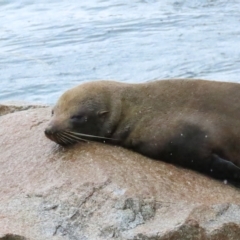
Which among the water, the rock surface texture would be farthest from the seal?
the water

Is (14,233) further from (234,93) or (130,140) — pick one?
(234,93)

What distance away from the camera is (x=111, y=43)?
1112 cm

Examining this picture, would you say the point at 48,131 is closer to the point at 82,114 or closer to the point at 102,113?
the point at 82,114

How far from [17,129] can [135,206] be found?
1.61m

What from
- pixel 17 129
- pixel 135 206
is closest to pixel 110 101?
pixel 17 129

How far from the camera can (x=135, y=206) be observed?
474 centimetres

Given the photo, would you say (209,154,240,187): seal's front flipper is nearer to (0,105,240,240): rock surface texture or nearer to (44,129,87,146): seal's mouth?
(0,105,240,240): rock surface texture

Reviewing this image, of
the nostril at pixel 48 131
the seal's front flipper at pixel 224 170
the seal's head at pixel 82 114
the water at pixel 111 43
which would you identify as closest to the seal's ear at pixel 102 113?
the seal's head at pixel 82 114

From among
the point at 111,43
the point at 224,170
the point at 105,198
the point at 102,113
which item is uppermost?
the point at 102,113

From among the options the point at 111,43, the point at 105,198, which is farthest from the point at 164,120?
the point at 111,43

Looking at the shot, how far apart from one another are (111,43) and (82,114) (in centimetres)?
547

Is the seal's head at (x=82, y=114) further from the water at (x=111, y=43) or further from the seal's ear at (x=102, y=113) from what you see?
the water at (x=111, y=43)

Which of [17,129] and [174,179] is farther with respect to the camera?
[17,129]

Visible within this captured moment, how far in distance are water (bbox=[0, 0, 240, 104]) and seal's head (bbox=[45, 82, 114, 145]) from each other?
10.7ft
